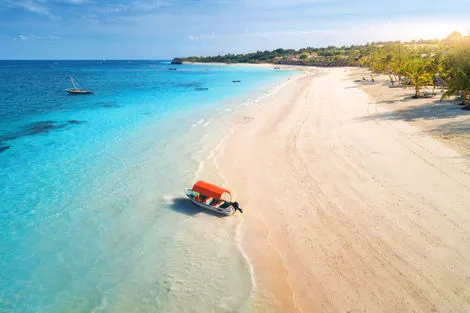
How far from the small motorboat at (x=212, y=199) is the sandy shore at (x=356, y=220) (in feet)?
2.67

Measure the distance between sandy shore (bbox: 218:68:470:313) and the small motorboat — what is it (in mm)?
813

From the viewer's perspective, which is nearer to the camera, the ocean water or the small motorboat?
the ocean water

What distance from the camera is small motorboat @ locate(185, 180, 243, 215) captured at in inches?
538

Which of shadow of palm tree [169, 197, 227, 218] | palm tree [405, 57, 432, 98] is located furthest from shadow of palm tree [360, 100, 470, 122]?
shadow of palm tree [169, 197, 227, 218]

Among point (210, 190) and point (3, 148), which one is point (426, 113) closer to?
point (210, 190)

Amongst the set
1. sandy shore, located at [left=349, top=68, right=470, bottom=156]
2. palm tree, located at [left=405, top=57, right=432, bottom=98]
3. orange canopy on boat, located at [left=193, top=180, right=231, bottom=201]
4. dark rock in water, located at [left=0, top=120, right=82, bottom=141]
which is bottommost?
orange canopy on boat, located at [left=193, top=180, right=231, bottom=201]

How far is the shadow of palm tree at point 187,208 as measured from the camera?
14.1m

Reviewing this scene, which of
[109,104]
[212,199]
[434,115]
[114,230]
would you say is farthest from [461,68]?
[109,104]

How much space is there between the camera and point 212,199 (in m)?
14.5

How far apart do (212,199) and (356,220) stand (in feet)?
21.6

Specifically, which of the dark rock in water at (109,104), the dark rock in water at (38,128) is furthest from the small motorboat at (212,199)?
the dark rock in water at (109,104)

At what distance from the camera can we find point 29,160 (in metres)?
20.9

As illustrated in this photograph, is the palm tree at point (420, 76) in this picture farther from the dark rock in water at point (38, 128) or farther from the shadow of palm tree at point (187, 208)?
the dark rock in water at point (38, 128)

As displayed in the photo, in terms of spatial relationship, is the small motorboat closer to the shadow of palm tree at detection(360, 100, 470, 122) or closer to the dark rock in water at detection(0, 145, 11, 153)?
the dark rock in water at detection(0, 145, 11, 153)
